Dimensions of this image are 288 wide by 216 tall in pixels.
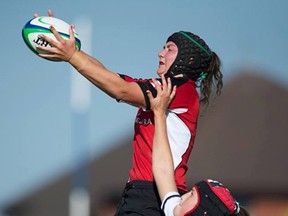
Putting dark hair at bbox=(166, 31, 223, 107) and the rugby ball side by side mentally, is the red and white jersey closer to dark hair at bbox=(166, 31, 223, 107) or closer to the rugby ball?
dark hair at bbox=(166, 31, 223, 107)

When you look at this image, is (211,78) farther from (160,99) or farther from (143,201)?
(143,201)

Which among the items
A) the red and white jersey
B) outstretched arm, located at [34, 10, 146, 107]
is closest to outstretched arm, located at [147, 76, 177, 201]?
the red and white jersey

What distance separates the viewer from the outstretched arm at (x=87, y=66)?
5.99 meters

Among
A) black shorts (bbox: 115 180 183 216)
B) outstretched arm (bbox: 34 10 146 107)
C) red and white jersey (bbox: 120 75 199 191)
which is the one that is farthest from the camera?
red and white jersey (bbox: 120 75 199 191)

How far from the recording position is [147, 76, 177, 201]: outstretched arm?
243 inches

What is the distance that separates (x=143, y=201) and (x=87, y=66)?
3.55 feet

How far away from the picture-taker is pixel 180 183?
6.40m

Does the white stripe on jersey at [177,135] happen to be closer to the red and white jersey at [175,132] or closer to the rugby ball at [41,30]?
the red and white jersey at [175,132]

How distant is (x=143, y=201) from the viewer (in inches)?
248

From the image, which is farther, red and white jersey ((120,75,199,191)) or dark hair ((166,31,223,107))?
dark hair ((166,31,223,107))

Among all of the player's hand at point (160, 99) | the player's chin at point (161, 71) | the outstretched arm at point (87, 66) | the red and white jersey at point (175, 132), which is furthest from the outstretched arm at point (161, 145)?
the player's chin at point (161, 71)

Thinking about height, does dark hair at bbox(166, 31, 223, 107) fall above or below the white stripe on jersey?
above

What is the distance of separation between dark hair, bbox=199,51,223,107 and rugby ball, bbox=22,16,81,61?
1.14 metres

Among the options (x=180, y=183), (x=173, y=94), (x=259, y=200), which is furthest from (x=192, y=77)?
(x=259, y=200)
